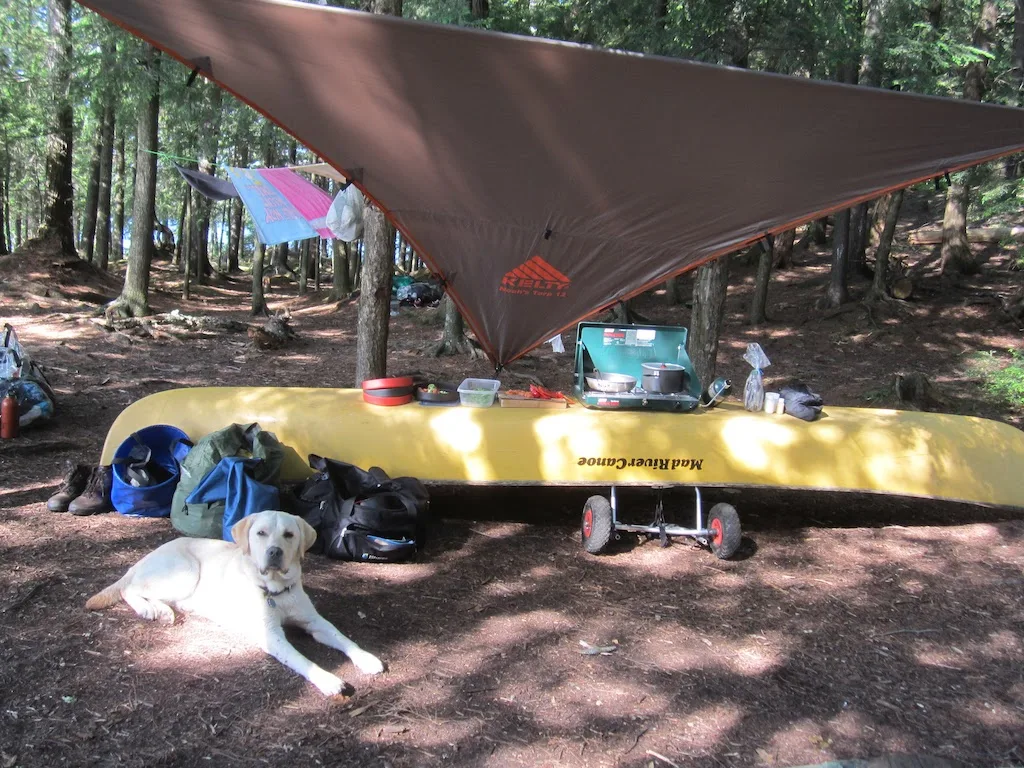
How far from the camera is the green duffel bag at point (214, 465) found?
14.0 ft

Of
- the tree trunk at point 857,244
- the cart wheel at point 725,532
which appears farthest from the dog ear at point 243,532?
the tree trunk at point 857,244

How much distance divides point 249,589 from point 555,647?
1.39 meters

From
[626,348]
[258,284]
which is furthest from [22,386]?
[258,284]

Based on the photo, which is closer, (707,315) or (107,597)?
(107,597)

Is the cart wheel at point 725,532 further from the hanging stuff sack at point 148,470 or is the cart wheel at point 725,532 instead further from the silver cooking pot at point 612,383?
the hanging stuff sack at point 148,470

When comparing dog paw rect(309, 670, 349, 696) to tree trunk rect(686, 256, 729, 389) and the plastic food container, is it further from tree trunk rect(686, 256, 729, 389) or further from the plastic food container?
tree trunk rect(686, 256, 729, 389)

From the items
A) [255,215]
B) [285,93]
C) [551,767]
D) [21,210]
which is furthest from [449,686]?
[21,210]

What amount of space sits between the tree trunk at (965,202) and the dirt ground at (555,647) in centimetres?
976

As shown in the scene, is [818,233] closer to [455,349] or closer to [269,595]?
[455,349]

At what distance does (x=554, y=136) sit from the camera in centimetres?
430

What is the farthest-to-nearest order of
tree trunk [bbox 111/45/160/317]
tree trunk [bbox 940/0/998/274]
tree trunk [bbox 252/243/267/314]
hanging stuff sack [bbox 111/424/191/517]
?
tree trunk [bbox 252/243/267/314]
tree trunk [bbox 111/45/160/317]
tree trunk [bbox 940/0/998/274]
hanging stuff sack [bbox 111/424/191/517]

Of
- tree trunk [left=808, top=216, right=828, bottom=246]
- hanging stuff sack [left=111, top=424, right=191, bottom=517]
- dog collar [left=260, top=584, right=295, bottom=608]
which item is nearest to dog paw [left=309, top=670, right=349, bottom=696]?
dog collar [left=260, top=584, right=295, bottom=608]

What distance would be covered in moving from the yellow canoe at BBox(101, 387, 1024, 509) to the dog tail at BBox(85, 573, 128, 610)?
141cm

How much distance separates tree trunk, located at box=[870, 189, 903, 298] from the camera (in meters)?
12.1
